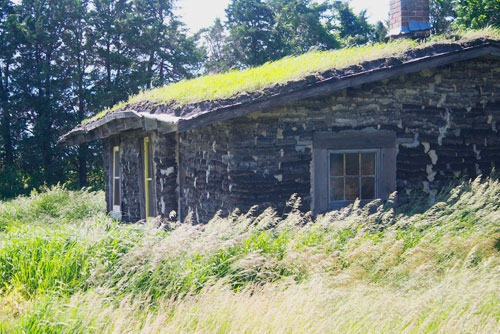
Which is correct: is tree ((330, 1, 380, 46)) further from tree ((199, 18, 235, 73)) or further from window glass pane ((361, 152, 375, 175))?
window glass pane ((361, 152, 375, 175))

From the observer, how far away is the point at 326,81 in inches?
295

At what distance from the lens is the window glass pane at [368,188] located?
8297mm

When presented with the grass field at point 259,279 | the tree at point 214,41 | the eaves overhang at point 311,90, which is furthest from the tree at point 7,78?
the grass field at point 259,279

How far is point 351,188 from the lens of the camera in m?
8.26

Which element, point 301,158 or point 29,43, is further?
point 29,43

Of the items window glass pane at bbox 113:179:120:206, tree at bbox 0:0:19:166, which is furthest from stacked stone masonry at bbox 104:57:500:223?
Answer: tree at bbox 0:0:19:166

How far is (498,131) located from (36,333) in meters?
7.75

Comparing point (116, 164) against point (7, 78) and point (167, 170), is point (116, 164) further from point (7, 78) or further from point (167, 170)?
point (7, 78)

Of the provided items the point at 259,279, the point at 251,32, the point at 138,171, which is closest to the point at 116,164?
the point at 138,171

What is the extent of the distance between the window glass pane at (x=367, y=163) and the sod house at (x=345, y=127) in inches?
0.6

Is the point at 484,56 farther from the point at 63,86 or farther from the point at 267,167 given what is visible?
the point at 63,86

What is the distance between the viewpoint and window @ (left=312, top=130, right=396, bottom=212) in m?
7.91

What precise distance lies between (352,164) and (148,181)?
4458mm

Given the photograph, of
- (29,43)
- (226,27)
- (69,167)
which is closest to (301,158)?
(69,167)
